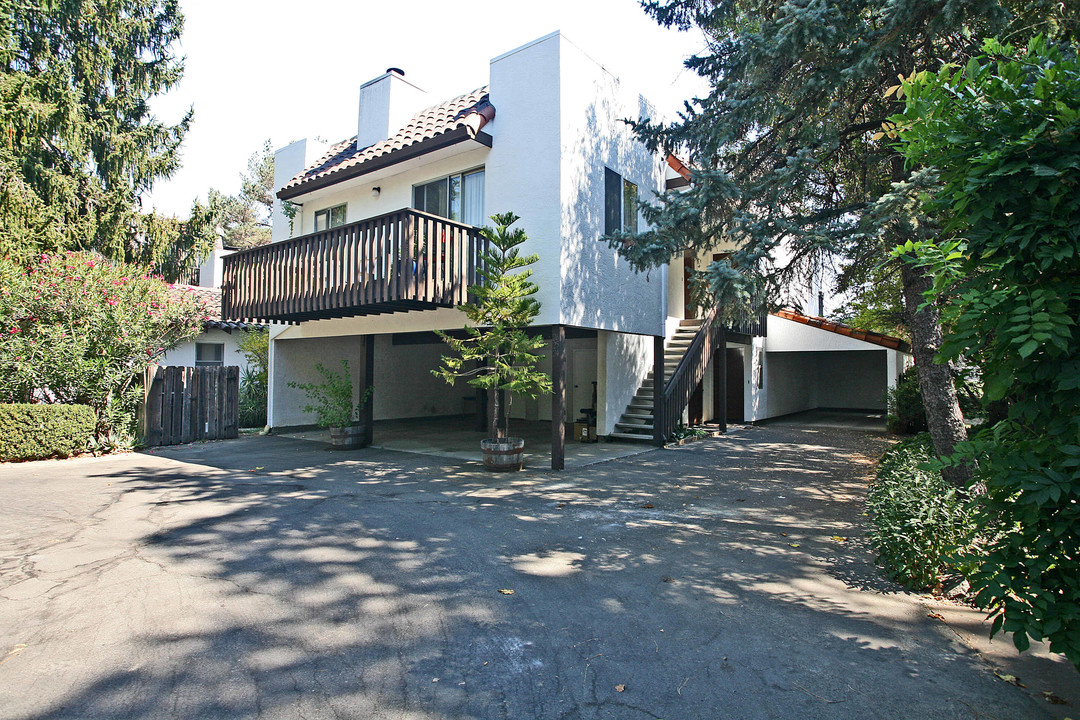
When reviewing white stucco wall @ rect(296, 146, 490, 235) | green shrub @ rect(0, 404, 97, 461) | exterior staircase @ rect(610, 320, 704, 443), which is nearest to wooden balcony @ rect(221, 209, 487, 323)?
white stucco wall @ rect(296, 146, 490, 235)

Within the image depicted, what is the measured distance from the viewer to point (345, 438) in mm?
12289

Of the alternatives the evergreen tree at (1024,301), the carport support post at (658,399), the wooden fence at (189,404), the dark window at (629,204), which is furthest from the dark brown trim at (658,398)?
the wooden fence at (189,404)

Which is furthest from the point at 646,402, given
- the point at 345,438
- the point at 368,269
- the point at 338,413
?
the point at 368,269

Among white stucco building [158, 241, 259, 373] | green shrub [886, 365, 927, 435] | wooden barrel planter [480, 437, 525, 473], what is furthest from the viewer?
white stucco building [158, 241, 259, 373]

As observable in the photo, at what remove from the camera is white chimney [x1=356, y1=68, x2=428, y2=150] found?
43.7 feet

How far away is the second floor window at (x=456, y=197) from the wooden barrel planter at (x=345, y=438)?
16.4ft

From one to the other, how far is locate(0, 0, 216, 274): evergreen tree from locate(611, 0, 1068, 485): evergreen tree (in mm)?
15366

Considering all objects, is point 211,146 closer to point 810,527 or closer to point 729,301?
point 729,301

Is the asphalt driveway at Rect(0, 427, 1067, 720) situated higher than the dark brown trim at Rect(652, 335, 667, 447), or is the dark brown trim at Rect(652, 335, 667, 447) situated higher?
the dark brown trim at Rect(652, 335, 667, 447)

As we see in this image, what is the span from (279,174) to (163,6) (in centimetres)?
878

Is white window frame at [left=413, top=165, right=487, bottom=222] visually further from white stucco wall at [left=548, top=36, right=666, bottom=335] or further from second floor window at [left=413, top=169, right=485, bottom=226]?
white stucco wall at [left=548, top=36, right=666, bottom=335]

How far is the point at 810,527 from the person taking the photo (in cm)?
650

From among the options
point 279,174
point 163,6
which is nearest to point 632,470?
point 279,174

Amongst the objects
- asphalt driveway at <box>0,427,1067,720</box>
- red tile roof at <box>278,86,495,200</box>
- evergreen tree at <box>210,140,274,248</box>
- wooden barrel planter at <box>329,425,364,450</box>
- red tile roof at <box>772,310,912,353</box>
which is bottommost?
asphalt driveway at <box>0,427,1067,720</box>
